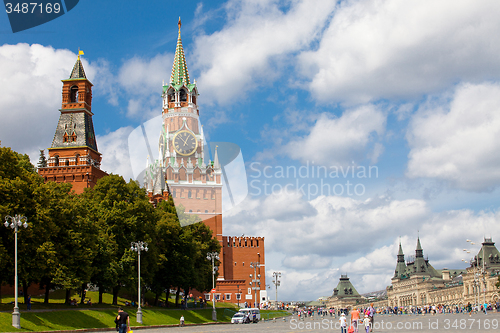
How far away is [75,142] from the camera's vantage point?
3206 inches

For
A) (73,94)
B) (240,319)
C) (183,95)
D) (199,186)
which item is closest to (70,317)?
(240,319)

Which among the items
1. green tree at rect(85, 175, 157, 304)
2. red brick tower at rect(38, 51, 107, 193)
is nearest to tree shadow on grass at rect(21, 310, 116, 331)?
green tree at rect(85, 175, 157, 304)

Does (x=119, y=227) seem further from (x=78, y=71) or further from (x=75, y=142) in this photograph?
(x=78, y=71)

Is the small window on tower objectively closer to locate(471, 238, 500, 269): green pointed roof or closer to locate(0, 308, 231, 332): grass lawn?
locate(0, 308, 231, 332): grass lawn

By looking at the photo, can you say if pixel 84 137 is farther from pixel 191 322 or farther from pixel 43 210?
pixel 43 210

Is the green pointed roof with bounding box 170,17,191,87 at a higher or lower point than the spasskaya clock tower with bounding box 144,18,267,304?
higher

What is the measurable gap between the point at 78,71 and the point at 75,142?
11049 millimetres

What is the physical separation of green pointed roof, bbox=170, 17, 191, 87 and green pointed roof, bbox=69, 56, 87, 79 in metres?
46.3

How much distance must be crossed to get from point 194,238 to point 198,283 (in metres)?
5.35

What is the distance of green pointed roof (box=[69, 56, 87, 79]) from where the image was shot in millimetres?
83562

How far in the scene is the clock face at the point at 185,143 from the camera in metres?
123

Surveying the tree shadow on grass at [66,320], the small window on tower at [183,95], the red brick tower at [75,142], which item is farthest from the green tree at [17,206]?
the small window on tower at [183,95]

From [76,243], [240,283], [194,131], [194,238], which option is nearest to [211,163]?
[194,131]

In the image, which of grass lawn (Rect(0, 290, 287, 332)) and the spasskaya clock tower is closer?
grass lawn (Rect(0, 290, 287, 332))
